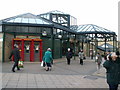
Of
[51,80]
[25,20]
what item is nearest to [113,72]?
[51,80]

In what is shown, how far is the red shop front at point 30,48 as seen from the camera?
1902 cm

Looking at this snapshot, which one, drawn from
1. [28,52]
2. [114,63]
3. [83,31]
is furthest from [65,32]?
[114,63]

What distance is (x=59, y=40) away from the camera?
2558cm

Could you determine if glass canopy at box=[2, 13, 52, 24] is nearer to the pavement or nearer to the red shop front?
the red shop front

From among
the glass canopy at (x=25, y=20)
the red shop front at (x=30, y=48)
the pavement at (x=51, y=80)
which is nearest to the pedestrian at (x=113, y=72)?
the pavement at (x=51, y=80)

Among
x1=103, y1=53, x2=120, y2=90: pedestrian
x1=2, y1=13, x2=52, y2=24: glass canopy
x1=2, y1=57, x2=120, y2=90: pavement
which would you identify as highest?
x1=2, y1=13, x2=52, y2=24: glass canopy

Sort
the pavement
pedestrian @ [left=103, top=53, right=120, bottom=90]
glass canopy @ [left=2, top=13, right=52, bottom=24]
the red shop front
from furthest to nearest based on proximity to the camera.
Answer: glass canopy @ [left=2, top=13, right=52, bottom=24] → the red shop front → the pavement → pedestrian @ [left=103, top=53, right=120, bottom=90]

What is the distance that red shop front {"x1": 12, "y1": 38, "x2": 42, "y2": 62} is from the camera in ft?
62.4

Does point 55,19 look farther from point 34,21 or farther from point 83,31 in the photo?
point 34,21

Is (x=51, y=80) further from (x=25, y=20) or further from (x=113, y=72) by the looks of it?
(x=25, y=20)

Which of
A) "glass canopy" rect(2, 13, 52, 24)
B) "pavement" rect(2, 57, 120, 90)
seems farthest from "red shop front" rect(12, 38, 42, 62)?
"pavement" rect(2, 57, 120, 90)

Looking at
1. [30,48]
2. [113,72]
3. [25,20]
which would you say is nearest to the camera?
[113,72]

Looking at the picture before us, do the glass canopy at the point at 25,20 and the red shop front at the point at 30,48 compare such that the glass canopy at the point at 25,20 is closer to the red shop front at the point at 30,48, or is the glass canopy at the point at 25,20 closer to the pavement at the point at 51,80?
the red shop front at the point at 30,48

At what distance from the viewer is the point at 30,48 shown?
19.3 meters
